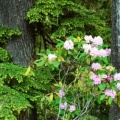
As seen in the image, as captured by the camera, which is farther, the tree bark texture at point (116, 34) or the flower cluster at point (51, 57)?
the tree bark texture at point (116, 34)

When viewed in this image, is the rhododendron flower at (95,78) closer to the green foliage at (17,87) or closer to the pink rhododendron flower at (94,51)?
the pink rhododendron flower at (94,51)

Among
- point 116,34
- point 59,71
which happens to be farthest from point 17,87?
point 116,34

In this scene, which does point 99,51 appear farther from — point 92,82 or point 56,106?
point 56,106

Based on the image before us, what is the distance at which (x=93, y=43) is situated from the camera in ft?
11.5

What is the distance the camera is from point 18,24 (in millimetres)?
4520

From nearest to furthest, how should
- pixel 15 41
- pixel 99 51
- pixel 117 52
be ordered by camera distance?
pixel 99 51
pixel 117 52
pixel 15 41

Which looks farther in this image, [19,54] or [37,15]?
[19,54]

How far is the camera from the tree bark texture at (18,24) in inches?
177

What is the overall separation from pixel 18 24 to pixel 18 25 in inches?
0.5

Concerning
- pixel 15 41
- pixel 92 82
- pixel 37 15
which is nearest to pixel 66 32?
pixel 37 15

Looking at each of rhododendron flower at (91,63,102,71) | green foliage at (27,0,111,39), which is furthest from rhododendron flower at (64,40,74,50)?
green foliage at (27,0,111,39)

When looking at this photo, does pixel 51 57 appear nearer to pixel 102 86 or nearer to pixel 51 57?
pixel 51 57

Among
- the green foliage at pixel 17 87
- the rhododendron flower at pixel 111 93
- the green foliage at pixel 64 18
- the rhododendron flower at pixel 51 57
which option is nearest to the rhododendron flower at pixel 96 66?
the rhododendron flower at pixel 111 93

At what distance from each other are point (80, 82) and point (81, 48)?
0.37 m
